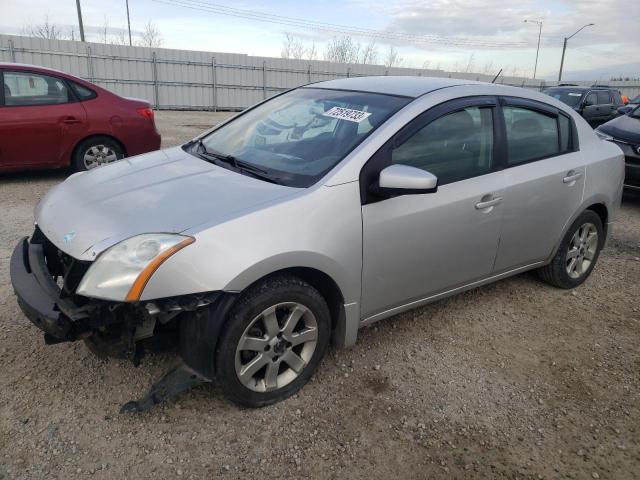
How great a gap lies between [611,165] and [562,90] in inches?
468

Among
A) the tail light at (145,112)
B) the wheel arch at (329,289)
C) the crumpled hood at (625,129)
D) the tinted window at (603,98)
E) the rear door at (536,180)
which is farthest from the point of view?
the tinted window at (603,98)

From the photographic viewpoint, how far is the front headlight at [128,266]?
85.2 inches

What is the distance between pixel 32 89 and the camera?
6387 millimetres

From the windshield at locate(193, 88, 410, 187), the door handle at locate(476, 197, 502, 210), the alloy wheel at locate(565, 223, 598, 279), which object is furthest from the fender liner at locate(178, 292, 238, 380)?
the alloy wheel at locate(565, 223, 598, 279)

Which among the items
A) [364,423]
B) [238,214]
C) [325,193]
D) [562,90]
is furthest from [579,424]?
[562,90]

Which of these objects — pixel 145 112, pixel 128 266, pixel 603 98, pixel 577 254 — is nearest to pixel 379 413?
pixel 128 266

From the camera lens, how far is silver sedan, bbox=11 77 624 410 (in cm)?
227

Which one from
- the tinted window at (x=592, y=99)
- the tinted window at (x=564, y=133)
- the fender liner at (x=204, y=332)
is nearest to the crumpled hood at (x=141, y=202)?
the fender liner at (x=204, y=332)

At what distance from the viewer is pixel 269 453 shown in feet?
7.80

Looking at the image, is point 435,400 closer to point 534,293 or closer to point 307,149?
point 307,149

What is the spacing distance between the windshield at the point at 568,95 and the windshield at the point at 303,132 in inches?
496

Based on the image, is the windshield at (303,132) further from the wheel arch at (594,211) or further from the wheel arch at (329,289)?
the wheel arch at (594,211)

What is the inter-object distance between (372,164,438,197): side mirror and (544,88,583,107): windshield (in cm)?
1312

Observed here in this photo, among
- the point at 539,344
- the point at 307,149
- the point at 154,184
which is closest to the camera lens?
the point at 154,184
